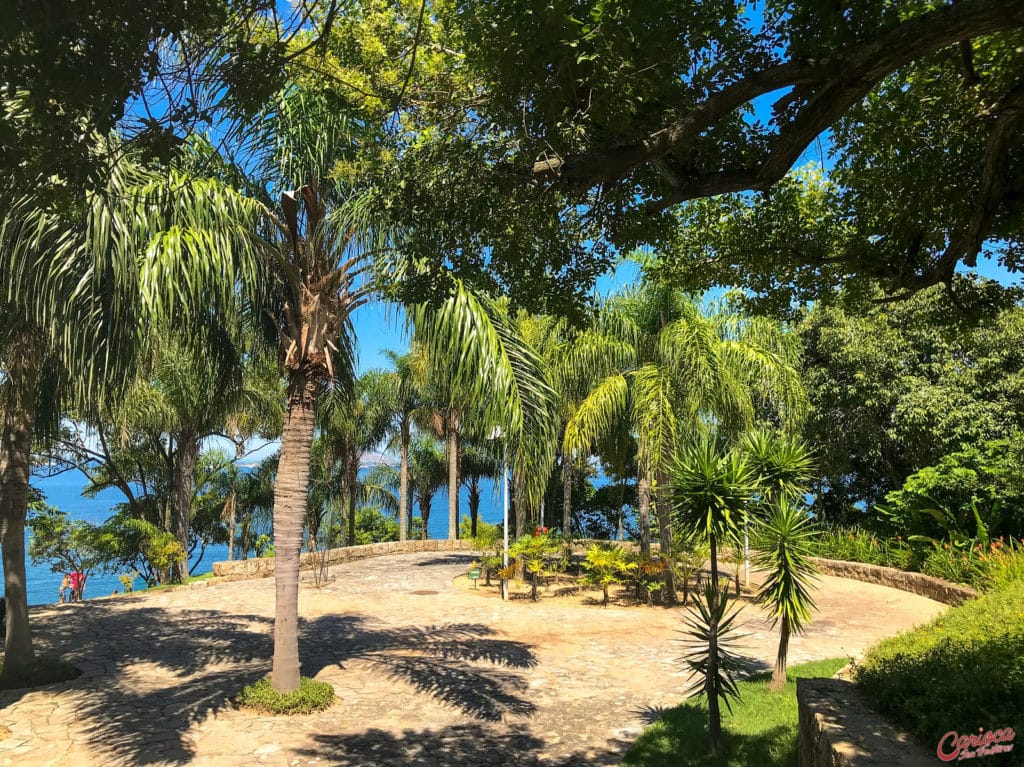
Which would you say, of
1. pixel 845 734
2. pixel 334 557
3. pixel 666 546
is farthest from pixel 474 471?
pixel 845 734

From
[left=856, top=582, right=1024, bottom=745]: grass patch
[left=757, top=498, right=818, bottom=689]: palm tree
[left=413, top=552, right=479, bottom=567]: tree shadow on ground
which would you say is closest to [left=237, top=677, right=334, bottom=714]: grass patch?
[left=757, top=498, right=818, bottom=689]: palm tree

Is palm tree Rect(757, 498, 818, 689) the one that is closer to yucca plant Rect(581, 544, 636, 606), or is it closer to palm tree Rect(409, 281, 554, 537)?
palm tree Rect(409, 281, 554, 537)

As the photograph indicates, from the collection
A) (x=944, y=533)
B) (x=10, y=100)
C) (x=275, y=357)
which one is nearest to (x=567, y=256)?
(x=10, y=100)

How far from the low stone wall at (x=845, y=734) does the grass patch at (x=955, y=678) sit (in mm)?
147

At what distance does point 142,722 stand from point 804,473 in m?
7.67

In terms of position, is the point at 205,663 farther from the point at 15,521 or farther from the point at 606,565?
the point at 606,565

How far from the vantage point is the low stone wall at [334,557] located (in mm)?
16797

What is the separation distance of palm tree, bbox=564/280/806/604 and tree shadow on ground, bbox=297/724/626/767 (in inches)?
248

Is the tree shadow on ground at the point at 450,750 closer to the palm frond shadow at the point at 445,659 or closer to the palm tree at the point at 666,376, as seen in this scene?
the palm frond shadow at the point at 445,659

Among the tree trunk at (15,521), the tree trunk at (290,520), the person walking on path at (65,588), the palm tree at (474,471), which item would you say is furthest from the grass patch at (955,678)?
the palm tree at (474,471)

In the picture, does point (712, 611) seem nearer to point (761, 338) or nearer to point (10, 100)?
point (10, 100)

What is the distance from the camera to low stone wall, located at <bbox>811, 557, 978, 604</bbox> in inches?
487

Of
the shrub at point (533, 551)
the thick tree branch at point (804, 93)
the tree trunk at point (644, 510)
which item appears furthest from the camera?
the tree trunk at point (644, 510)

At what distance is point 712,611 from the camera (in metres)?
6.38
